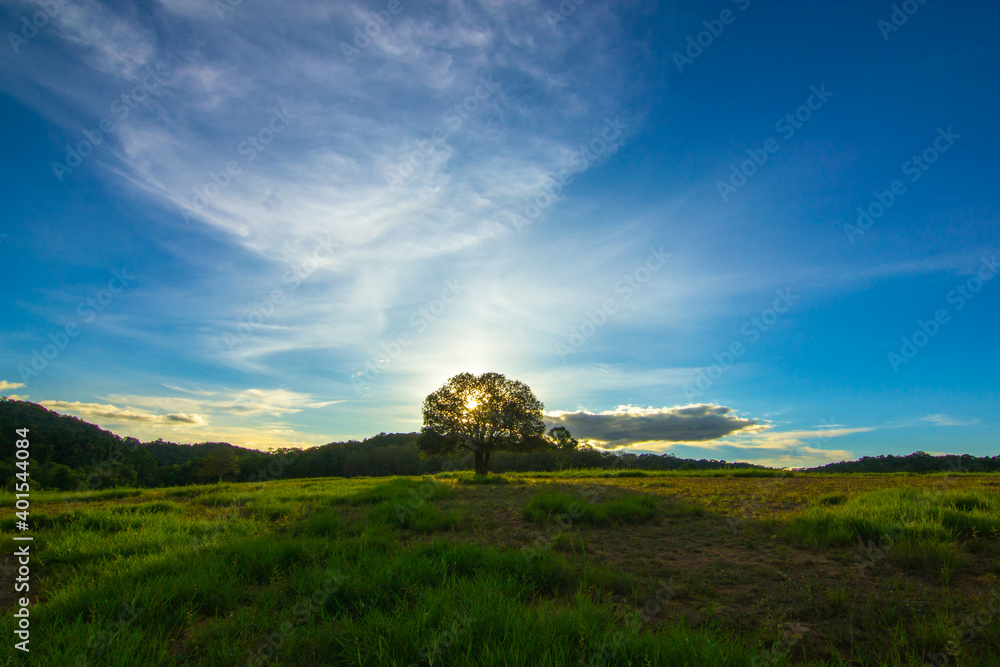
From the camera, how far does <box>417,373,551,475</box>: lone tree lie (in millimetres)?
32656

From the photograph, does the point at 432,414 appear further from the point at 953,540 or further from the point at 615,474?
the point at 953,540

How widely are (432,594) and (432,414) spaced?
29.5 meters

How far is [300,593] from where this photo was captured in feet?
14.7

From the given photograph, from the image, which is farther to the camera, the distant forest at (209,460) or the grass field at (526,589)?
the distant forest at (209,460)

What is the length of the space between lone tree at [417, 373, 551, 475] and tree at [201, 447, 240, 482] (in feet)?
115

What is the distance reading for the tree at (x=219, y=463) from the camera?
53.4 meters

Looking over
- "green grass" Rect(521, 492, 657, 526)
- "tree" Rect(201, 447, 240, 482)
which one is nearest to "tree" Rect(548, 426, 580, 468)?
"green grass" Rect(521, 492, 657, 526)

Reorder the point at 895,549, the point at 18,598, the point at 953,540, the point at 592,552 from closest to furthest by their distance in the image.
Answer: the point at 18,598 → the point at 895,549 → the point at 953,540 → the point at 592,552

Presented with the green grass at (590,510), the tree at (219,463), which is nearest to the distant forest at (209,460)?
the tree at (219,463)

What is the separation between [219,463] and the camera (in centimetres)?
5341

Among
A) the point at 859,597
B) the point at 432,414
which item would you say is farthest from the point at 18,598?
the point at 432,414

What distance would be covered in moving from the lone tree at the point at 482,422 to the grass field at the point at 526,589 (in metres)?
24.7

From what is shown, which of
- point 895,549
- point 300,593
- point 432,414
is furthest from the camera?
point 432,414

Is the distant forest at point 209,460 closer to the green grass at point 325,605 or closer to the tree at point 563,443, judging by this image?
the tree at point 563,443
